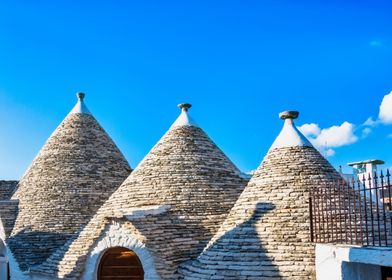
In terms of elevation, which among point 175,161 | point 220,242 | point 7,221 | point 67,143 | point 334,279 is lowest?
point 334,279

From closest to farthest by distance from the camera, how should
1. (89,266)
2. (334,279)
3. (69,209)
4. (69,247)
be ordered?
(334,279) < (89,266) < (69,247) < (69,209)

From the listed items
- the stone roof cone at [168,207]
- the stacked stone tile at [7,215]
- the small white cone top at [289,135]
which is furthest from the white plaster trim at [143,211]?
the stacked stone tile at [7,215]

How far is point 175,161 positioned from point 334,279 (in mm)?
5454

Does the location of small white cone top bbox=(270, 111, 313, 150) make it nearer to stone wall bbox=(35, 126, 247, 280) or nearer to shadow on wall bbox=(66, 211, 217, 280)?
stone wall bbox=(35, 126, 247, 280)

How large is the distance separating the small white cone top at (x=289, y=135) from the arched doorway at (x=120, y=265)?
3748mm

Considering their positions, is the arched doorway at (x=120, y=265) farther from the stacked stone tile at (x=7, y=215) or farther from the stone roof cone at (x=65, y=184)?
the stacked stone tile at (x=7, y=215)

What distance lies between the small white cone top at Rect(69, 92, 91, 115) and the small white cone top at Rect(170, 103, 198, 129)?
160 inches

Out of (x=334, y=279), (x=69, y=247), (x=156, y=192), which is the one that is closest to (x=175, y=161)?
(x=156, y=192)

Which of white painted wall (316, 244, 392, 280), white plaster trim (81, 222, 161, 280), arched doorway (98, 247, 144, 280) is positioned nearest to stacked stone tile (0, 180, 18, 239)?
white plaster trim (81, 222, 161, 280)

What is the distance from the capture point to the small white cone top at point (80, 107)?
15.8 metres

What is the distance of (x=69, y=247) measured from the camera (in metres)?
11.4

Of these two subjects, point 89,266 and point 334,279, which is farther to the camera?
point 89,266

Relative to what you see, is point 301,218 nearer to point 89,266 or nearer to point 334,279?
point 334,279

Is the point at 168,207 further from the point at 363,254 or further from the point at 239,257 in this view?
the point at 363,254
